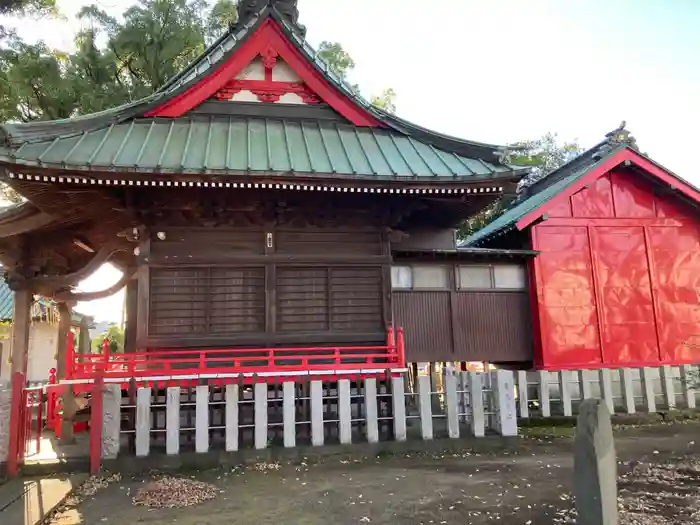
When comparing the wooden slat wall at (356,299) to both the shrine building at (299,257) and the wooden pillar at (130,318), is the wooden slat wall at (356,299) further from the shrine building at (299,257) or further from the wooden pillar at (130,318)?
the wooden pillar at (130,318)

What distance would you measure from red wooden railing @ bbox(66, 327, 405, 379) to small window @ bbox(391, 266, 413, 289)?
7.37ft

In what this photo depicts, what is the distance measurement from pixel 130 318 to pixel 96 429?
4.79 m

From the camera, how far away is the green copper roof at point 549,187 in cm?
1353

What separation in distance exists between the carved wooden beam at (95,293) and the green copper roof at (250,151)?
3.86 m

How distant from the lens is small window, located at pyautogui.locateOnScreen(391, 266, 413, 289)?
483 inches

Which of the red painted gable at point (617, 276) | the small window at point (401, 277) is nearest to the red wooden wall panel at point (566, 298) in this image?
the red painted gable at point (617, 276)

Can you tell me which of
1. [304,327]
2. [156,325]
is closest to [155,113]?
[156,325]

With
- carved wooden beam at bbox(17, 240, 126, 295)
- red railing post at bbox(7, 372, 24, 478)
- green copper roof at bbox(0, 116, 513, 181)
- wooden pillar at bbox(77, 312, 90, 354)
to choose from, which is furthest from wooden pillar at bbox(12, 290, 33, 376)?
red railing post at bbox(7, 372, 24, 478)

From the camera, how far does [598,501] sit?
403 centimetres

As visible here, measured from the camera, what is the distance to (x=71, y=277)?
11484 millimetres

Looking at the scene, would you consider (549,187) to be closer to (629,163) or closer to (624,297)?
(629,163)

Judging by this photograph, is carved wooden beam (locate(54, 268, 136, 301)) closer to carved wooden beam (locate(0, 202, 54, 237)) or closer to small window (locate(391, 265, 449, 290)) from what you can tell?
carved wooden beam (locate(0, 202, 54, 237))

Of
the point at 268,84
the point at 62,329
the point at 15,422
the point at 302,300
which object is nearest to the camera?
the point at 15,422

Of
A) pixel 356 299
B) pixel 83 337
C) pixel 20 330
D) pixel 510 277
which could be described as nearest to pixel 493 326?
pixel 510 277
